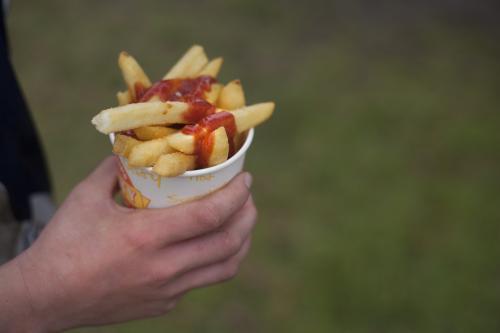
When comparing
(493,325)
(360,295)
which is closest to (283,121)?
(360,295)

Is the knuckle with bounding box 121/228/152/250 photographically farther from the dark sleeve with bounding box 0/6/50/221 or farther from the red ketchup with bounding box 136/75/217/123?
the dark sleeve with bounding box 0/6/50/221

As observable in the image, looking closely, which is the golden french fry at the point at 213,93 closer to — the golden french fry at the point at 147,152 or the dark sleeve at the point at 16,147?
the golden french fry at the point at 147,152

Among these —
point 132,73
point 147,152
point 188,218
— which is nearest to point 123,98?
point 132,73

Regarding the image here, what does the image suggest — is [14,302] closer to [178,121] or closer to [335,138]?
[178,121]

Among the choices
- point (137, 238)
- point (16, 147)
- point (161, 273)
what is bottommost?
point (161, 273)

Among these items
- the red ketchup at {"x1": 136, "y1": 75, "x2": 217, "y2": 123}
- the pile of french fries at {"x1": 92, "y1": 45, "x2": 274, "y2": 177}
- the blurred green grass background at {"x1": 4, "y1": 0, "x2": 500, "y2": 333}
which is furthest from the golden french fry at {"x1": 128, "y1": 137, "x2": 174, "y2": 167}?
the blurred green grass background at {"x1": 4, "y1": 0, "x2": 500, "y2": 333}

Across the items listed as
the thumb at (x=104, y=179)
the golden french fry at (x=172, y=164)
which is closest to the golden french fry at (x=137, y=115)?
the golden french fry at (x=172, y=164)

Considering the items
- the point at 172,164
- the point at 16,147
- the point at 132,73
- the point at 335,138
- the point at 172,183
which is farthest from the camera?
the point at 335,138
